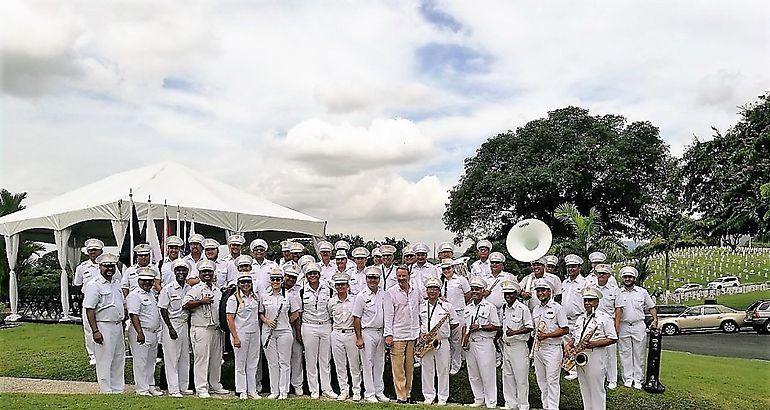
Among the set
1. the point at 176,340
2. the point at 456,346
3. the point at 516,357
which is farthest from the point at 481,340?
the point at 176,340

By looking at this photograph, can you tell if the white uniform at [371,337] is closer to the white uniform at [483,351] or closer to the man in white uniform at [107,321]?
the white uniform at [483,351]

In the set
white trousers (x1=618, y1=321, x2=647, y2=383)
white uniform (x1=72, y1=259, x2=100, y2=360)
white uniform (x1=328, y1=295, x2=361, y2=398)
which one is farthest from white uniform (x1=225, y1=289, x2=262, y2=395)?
white trousers (x1=618, y1=321, x2=647, y2=383)

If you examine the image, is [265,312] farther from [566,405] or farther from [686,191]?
[686,191]

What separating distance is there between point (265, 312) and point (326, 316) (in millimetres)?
826

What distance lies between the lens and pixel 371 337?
362 inches

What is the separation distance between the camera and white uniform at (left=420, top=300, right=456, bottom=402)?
909cm

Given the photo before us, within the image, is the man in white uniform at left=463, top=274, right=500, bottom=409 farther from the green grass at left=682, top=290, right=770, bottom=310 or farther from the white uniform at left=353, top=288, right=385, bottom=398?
the green grass at left=682, top=290, right=770, bottom=310

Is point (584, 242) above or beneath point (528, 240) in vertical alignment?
beneath

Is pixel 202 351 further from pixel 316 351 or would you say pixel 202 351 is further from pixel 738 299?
pixel 738 299

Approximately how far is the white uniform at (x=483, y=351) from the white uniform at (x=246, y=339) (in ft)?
9.24

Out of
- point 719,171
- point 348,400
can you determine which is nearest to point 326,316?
point 348,400

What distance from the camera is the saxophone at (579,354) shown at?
8.00 meters

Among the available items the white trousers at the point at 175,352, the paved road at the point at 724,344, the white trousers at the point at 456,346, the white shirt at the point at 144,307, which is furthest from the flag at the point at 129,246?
the paved road at the point at 724,344

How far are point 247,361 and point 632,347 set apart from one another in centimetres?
564
